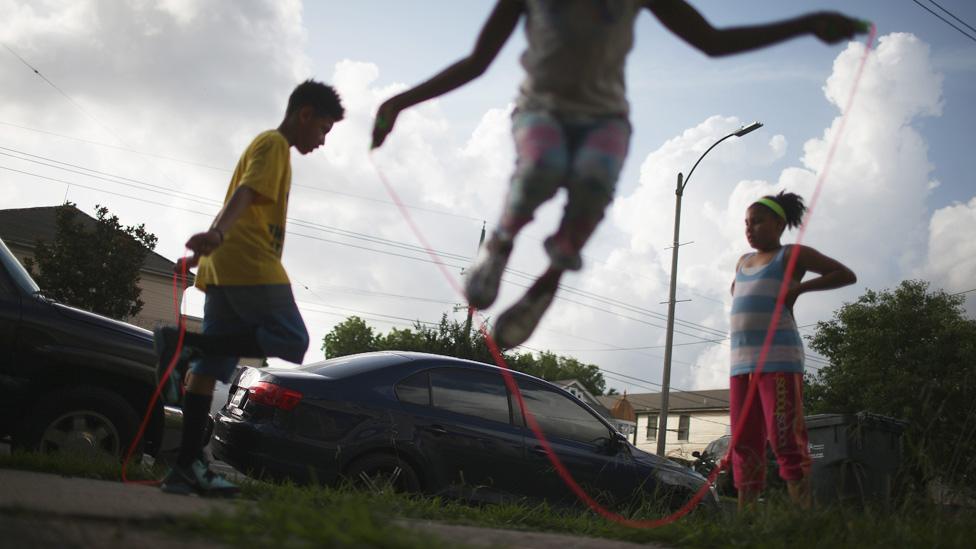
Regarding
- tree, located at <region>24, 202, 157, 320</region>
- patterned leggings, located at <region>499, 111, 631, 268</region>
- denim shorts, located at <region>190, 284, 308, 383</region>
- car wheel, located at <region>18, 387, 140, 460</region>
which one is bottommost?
car wheel, located at <region>18, 387, 140, 460</region>

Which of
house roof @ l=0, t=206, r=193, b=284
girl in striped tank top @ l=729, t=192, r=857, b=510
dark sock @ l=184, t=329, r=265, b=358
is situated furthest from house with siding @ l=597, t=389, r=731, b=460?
dark sock @ l=184, t=329, r=265, b=358

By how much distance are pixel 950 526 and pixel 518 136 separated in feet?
8.83

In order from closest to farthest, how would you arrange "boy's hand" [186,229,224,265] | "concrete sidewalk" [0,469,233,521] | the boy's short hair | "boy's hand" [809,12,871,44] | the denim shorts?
"concrete sidewalk" [0,469,233,521] → "boy's hand" [809,12,871,44] → "boy's hand" [186,229,224,265] → the denim shorts → the boy's short hair

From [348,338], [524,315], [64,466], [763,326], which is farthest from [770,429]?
[348,338]

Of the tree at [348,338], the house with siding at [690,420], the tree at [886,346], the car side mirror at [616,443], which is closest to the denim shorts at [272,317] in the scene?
the car side mirror at [616,443]

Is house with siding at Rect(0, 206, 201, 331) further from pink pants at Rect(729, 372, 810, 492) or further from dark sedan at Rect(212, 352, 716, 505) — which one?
pink pants at Rect(729, 372, 810, 492)

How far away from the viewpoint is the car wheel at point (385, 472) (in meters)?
5.36

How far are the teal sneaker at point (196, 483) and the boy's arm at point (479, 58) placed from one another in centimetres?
187

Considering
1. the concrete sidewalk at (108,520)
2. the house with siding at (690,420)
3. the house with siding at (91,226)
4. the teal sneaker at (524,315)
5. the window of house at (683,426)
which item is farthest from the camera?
the window of house at (683,426)

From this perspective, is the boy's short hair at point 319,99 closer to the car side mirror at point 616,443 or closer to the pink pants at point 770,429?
the pink pants at point 770,429

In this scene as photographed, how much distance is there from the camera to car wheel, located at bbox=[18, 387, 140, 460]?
→ 15.7ft

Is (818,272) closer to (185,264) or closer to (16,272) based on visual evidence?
(185,264)

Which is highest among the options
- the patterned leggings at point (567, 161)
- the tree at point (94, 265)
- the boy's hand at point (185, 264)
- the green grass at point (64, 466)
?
the tree at point (94, 265)

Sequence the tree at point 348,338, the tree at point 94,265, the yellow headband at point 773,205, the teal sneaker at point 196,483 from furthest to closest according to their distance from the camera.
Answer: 1. the tree at point 348,338
2. the tree at point 94,265
3. the yellow headband at point 773,205
4. the teal sneaker at point 196,483
